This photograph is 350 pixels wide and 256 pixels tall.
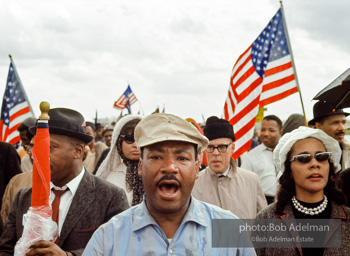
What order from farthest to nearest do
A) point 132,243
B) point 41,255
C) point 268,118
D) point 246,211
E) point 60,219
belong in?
1. point 268,118
2. point 246,211
3. point 60,219
4. point 41,255
5. point 132,243

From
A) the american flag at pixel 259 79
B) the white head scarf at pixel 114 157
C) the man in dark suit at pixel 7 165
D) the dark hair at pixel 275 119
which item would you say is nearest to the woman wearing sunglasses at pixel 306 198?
the white head scarf at pixel 114 157

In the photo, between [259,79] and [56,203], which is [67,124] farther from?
[259,79]

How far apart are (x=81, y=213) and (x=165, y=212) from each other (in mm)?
1019

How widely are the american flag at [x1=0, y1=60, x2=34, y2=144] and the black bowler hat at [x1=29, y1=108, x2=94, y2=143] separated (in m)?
5.88

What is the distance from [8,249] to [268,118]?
5.50m

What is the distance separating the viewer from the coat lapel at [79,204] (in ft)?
9.77

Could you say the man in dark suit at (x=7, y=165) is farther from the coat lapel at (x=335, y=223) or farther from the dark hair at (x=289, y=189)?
the coat lapel at (x=335, y=223)

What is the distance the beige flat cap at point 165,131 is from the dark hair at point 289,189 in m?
1.30

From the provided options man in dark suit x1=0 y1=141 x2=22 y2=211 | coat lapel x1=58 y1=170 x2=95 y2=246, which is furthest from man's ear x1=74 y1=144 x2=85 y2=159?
man in dark suit x1=0 y1=141 x2=22 y2=211

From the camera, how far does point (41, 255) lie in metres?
2.44

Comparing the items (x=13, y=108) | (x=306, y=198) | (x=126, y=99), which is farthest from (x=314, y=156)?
(x=126, y=99)

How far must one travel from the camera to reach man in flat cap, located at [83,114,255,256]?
7.19 ft

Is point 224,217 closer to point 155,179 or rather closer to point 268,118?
point 155,179

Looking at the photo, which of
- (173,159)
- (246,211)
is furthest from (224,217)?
(246,211)
